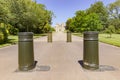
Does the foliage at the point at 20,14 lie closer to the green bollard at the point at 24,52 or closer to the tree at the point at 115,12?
the green bollard at the point at 24,52

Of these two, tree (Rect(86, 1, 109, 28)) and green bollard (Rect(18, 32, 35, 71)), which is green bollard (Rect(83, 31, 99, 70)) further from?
tree (Rect(86, 1, 109, 28))

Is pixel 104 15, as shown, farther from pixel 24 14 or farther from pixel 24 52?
pixel 24 52

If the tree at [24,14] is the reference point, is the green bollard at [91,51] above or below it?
below

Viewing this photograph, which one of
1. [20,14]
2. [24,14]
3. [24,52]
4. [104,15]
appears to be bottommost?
[24,52]

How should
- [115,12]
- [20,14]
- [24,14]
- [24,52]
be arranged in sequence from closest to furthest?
[24,52] < [20,14] < [24,14] < [115,12]

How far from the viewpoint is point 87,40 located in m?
7.12

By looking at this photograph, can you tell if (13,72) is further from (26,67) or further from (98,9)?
(98,9)

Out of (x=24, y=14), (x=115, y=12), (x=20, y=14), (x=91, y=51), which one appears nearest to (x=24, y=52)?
(x=91, y=51)

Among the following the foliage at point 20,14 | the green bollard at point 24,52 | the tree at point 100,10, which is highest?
the tree at point 100,10

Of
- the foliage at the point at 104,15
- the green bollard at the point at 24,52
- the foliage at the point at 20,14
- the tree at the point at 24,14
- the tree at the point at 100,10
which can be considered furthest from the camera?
the tree at the point at 100,10

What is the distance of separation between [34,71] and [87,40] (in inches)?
90.3

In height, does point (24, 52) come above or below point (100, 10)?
below

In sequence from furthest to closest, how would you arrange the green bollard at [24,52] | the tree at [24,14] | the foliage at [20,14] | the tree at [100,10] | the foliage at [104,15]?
the tree at [100,10] → the foliage at [104,15] → the tree at [24,14] → the foliage at [20,14] → the green bollard at [24,52]

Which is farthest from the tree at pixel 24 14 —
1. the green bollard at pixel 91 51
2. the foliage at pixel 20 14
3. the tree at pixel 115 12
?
the tree at pixel 115 12
